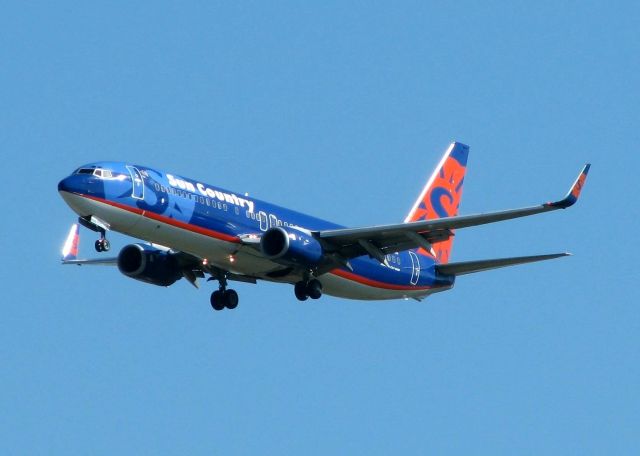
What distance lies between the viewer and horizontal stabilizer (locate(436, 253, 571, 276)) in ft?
192

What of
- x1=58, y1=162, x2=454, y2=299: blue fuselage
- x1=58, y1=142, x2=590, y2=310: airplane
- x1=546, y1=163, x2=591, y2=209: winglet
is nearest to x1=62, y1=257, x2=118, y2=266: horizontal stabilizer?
x1=58, y1=142, x2=590, y2=310: airplane

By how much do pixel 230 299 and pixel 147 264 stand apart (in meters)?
3.74

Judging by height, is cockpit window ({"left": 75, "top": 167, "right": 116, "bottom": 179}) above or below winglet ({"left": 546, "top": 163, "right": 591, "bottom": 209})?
below

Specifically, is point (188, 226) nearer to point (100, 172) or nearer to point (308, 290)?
point (100, 172)

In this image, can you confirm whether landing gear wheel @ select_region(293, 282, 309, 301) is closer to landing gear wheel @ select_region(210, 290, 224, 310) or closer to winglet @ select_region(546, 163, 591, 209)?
landing gear wheel @ select_region(210, 290, 224, 310)

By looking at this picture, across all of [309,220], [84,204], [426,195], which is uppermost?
[426,195]

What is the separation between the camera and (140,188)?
55.7 meters

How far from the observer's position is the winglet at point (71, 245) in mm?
66688

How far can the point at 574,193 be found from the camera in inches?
2077

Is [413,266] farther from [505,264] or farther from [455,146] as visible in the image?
[455,146]

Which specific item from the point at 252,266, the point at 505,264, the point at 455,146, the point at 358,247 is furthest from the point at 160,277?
the point at 455,146

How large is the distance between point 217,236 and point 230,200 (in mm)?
1706

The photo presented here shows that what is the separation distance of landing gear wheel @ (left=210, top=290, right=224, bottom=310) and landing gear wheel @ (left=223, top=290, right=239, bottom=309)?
13 centimetres

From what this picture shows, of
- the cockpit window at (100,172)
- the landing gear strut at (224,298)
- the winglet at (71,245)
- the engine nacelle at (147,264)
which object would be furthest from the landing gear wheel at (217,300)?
the cockpit window at (100,172)
